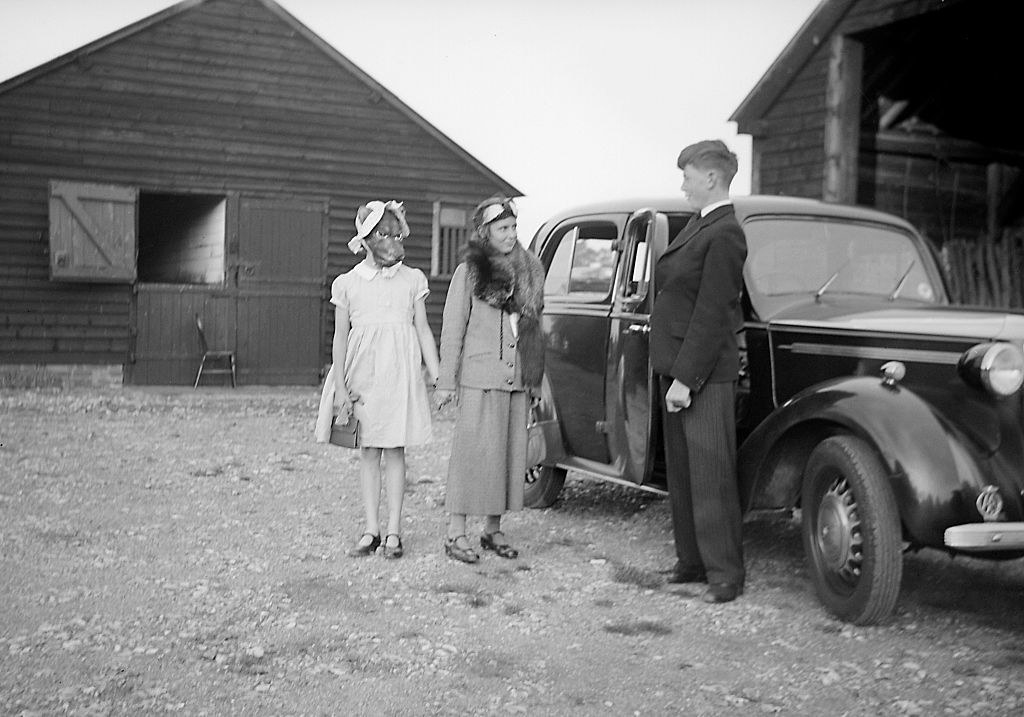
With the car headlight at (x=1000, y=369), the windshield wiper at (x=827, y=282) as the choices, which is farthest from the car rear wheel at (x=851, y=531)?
the windshield wiper at (x=827, y=282)

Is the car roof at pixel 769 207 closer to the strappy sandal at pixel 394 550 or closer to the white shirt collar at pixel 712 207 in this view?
the white shirt collar at pixel 712 207

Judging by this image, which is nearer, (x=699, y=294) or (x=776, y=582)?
(x=699, y=294)

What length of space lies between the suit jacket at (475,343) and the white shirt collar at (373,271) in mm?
314

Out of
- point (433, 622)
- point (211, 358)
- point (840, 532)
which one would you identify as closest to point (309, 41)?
point (211, 358)

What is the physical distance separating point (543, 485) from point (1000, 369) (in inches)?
130

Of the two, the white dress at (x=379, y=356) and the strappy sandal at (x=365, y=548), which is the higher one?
the white dress at (x=379, y=356)

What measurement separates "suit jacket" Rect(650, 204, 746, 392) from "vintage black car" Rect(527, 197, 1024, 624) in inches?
14.2

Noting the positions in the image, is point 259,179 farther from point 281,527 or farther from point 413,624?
point 413,624

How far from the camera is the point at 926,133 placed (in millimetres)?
13273

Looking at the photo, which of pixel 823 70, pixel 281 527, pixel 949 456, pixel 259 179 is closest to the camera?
pixel 949 456

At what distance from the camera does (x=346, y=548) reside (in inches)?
227

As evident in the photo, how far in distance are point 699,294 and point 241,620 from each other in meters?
2.28

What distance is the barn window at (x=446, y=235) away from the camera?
16984mm

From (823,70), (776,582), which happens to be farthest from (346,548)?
(823,70)
